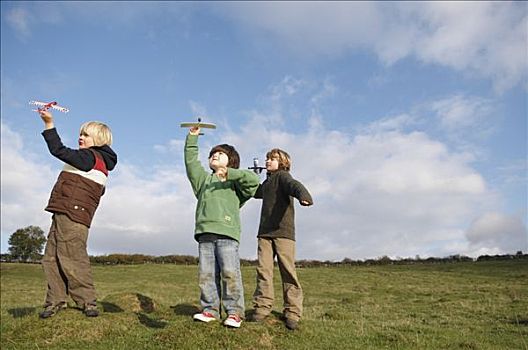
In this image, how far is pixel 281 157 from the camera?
24.4 ft

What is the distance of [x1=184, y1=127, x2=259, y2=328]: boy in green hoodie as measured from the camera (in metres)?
6.16

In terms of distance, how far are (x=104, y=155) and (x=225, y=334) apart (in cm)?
327

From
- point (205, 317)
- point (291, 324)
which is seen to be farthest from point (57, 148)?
point (291, 324)

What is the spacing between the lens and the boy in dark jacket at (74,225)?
6.71 meters

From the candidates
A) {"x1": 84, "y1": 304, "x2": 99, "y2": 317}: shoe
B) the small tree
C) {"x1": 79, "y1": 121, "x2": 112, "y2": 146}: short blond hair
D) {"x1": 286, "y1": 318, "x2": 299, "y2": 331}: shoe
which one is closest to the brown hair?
{"x1": 79, "y1": 121, "x2": 112, "y2": 146}: short blond hair

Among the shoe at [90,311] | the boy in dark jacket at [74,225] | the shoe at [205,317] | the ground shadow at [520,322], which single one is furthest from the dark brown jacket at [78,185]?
the ground shadow at [520,322]

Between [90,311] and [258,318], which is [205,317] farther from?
[90,311]

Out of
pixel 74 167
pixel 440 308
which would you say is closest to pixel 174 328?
pixel 74 167

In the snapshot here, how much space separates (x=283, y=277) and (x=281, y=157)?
1822 millimetres

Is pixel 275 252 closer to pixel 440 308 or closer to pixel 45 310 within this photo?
pixel 45 310

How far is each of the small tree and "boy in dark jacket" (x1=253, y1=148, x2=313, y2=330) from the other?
92997 millimetres

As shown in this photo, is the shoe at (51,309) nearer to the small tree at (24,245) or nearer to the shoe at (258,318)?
the shoe at (258,318)

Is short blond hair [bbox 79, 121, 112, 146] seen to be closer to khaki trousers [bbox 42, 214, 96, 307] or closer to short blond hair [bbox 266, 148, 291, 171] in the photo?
khaki trousers [bbox 42, 214, 96, 307]

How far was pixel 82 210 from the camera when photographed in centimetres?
680
